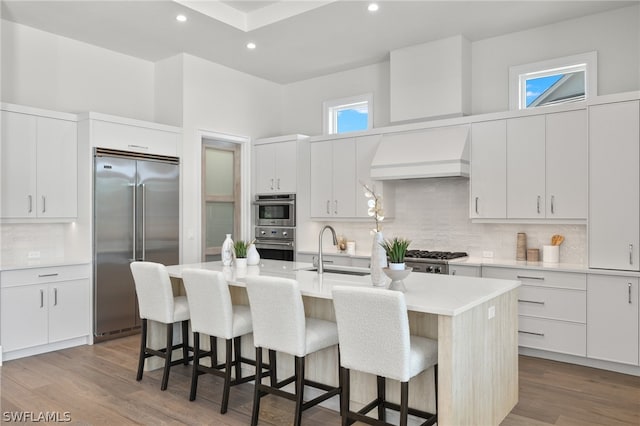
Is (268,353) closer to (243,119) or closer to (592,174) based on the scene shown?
(592,174)

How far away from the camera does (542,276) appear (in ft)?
14.8

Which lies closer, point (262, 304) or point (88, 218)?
point (262, 304)

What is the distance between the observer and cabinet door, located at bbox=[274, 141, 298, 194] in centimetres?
641

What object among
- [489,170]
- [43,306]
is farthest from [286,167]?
[43,306]

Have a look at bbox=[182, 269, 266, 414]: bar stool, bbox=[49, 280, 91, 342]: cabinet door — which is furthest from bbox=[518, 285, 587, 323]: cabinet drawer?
bbox=[49, 280, 91, 342]: cabinet door

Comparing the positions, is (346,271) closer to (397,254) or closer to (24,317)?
(397,254)

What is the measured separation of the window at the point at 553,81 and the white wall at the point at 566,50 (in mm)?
64

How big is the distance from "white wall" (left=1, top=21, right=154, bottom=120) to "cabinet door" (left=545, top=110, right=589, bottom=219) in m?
4.88

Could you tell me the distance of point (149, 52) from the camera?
5.92 meters

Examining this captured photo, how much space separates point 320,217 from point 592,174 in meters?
3.26

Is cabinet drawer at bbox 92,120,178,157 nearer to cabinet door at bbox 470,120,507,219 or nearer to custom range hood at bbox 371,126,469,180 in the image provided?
custom range hood at bbox 371,126,469,180

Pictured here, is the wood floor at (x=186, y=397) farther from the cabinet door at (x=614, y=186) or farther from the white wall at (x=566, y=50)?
the white wall at (x=566, y=50)

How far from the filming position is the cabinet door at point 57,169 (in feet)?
16.2

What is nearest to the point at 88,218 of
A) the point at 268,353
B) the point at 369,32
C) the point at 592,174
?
the point at 268,353
